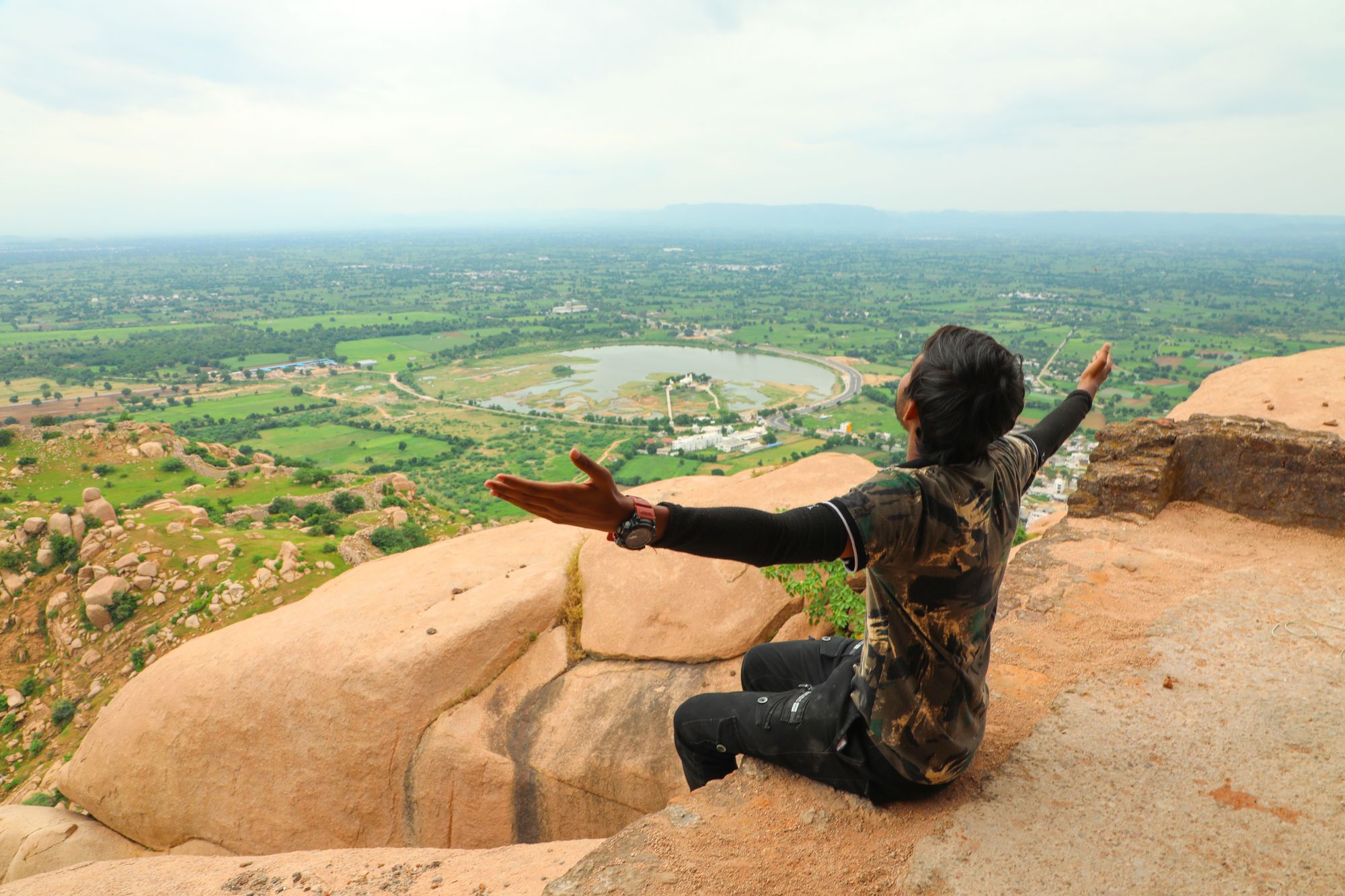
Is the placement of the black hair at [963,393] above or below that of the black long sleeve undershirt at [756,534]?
above

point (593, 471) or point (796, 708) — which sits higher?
point (593, 471)

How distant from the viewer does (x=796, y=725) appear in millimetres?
3773

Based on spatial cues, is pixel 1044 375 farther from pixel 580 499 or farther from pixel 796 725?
pixel 580 499

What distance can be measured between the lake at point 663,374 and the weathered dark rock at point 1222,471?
50469mm

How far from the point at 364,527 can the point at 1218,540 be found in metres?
19.4

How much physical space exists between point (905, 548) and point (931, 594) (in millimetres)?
363

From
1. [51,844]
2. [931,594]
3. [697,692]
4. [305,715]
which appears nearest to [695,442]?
[305,715]

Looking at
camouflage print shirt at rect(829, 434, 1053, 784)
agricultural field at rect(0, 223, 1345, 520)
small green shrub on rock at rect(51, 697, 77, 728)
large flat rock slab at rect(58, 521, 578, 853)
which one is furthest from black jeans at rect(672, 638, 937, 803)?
small green shrub on rock at rect(51, 697, 77, 728)

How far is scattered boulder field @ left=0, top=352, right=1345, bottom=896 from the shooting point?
3635 millimetres

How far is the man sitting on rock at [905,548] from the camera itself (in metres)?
2.62

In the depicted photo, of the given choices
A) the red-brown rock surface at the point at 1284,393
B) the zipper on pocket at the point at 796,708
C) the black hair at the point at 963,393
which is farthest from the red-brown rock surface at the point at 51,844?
the red-brown rock surface at the point at 1284,393

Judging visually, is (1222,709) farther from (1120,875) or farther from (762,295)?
(762,295)

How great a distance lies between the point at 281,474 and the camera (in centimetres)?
2780

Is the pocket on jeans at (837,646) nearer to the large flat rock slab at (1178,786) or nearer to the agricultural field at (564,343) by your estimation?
the large flat rock slab at (1178,786)
